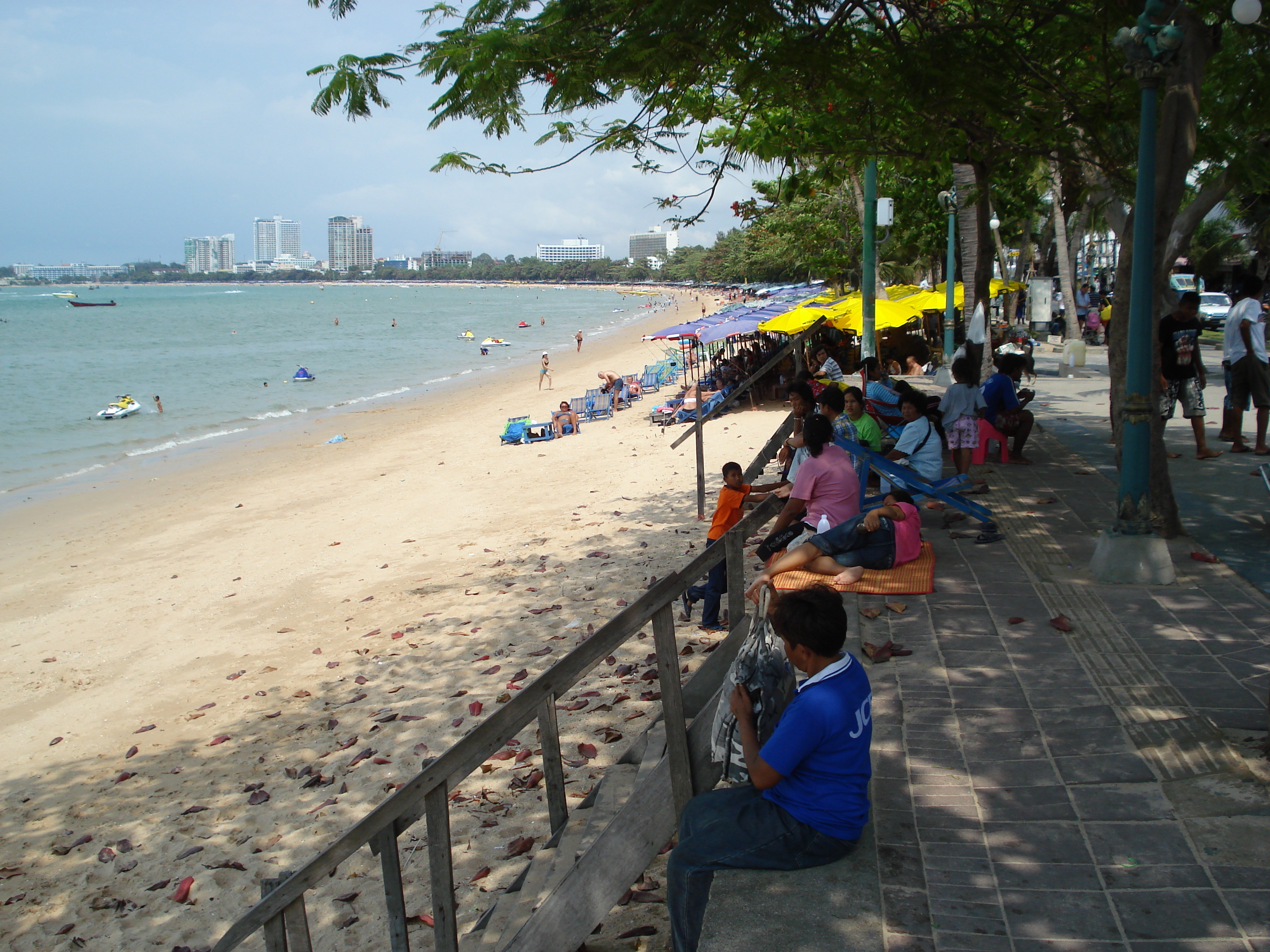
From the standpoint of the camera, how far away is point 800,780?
318cm

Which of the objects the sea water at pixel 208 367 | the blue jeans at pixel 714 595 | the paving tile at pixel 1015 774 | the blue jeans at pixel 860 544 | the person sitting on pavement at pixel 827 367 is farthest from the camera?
the sea water at pixel 208 367

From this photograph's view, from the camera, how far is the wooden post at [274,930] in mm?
2844

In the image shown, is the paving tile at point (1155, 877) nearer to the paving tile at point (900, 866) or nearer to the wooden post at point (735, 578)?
the paving tile at point (900, 866)

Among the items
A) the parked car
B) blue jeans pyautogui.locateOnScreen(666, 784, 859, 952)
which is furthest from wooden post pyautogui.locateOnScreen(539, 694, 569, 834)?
the parked car

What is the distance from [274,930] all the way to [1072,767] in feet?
10.4

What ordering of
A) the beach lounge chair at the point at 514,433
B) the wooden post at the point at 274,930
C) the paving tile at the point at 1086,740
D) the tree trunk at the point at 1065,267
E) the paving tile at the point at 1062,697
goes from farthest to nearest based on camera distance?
1. the tree trunk at the point at 1065,267
2. the beach lounge chair at the point at 514,433
3. the paving tile at the point at 1062,697
4. the paving tile at the point at 1086,740
5. the wooden post at the point at 274,930

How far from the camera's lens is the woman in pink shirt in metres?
6.72

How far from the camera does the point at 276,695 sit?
8125 millimetres

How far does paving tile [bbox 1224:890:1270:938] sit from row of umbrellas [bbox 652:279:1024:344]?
1255 cm

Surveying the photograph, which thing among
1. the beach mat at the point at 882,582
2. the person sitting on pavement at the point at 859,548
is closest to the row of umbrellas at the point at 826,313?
the person sitting on pavement at the point at 859,548

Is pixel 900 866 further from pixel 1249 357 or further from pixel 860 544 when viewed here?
pixel 1249 357

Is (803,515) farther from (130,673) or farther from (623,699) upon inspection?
(130,673)

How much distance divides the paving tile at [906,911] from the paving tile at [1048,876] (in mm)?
325

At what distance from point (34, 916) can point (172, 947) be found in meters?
1.13
